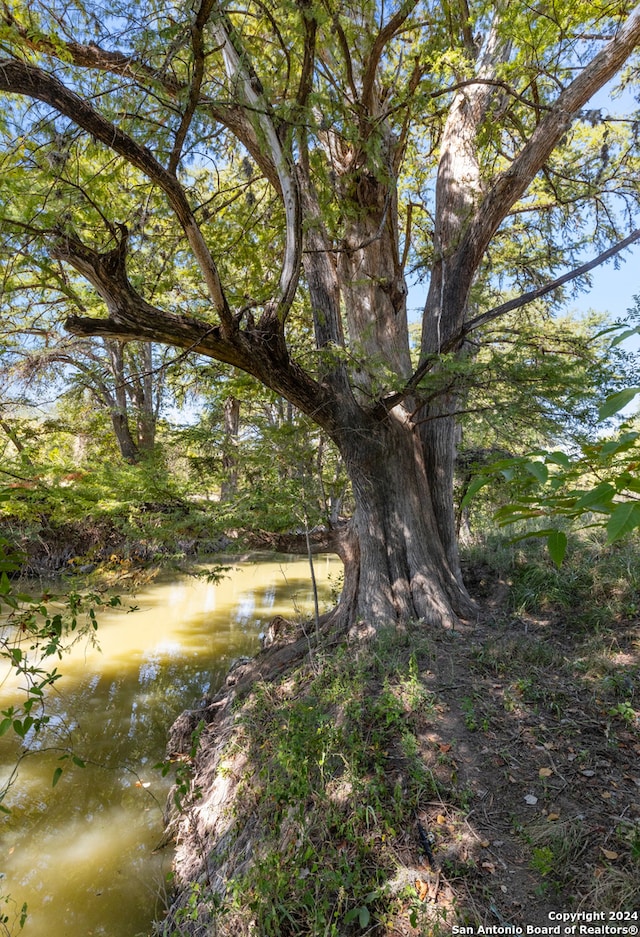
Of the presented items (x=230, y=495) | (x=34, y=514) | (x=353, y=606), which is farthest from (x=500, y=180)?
(x=34, y=514)

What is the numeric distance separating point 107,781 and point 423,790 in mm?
3709

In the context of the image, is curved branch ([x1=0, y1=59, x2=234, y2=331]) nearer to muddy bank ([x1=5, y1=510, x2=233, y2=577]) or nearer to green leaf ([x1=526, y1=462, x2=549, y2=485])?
green leaf ([x1=526, y1=462, x2=549, y2=485])

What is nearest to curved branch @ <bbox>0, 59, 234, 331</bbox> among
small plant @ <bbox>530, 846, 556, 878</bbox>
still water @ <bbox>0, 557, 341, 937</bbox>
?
still water @ <bbox>0, 557, 341, 937</bbox>

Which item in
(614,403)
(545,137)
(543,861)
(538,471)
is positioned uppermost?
(545,137)

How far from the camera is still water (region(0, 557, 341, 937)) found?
3.23m

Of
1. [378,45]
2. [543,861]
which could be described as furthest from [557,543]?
[378,45]

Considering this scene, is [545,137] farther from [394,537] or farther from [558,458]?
[558,458]

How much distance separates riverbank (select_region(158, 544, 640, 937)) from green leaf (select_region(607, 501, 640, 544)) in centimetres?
210

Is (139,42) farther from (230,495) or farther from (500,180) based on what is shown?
(230,495)

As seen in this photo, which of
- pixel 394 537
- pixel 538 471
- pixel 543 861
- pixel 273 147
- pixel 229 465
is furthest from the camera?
pixel 229 465

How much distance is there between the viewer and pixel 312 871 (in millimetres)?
2279

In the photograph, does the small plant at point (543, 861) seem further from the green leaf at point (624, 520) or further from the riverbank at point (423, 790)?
the green leaf at point (624, 520)

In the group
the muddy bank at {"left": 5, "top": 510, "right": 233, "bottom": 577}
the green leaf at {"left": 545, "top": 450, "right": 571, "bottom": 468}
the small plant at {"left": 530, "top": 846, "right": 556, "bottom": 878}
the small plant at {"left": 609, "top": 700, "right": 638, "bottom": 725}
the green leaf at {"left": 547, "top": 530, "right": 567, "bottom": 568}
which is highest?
the green leaf at {"left": 545, "top": 450, "right": 571, "bottom": 468}

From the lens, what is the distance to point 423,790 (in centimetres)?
255
